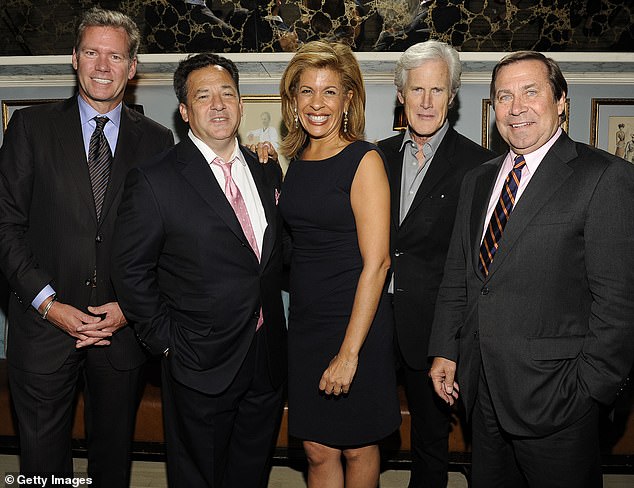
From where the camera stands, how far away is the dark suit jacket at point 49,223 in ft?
8.13

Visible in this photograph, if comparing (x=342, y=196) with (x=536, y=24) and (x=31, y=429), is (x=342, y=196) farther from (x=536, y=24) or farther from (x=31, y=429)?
(x=536, y=24)

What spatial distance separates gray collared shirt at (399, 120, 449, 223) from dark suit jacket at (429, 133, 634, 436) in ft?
2.04

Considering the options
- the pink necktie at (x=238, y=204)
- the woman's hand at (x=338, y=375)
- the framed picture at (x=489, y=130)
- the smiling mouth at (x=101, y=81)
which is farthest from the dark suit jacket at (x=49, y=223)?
the framed picture at (x=489, y=130)

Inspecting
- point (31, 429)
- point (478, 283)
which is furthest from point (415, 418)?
point (31, 429)

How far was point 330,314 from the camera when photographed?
2418mm

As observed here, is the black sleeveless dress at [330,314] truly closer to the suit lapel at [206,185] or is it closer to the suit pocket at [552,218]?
the suit lapel at [206,185]

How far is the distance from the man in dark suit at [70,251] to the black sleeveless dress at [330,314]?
0.73m

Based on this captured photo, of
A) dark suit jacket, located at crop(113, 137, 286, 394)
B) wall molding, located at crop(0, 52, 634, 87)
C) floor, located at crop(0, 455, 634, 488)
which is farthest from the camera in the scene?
wall molding, located at crop(0, 52, 634, 87)

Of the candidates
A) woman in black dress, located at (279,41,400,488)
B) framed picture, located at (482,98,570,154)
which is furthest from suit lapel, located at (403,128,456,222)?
framed picture, located at (482,98,570,154)

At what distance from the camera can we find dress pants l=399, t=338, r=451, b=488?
2.72 metres

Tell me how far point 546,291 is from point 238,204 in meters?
1.14

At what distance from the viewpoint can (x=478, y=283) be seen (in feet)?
7.18

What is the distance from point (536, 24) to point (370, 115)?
1.14 metres

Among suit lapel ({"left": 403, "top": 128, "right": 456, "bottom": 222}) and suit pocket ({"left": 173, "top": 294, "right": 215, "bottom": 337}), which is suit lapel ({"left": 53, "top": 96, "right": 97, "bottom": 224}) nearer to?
suit pocket ({"left": 173, "top": 294, "right": 215, "bottom": 337})
